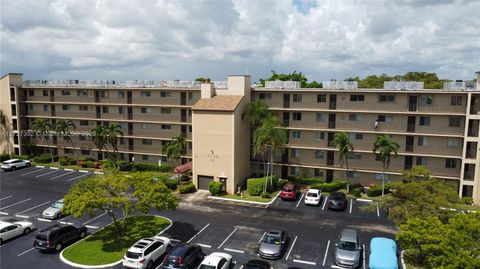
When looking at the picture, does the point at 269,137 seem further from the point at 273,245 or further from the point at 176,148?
the point at 273,245

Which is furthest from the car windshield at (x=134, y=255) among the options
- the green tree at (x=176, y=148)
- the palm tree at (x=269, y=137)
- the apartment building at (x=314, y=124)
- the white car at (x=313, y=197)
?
the green tree at (x=176, y=148)

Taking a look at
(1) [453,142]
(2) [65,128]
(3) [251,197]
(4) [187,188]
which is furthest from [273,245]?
(2) [65,128]

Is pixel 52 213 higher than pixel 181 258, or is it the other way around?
pixel 181 258

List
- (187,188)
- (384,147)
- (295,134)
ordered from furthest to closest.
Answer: (295,134)
(187,188)
(384,147)

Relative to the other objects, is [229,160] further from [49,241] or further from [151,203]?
[49,241]

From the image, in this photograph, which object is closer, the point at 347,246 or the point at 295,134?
the point at 347,246

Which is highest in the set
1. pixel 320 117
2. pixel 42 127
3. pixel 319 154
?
pixel 320 117

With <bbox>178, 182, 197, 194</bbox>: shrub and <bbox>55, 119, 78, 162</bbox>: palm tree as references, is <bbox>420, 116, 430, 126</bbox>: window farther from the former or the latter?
<bbox>55, 119, 78, 162</bbox>: palm tree

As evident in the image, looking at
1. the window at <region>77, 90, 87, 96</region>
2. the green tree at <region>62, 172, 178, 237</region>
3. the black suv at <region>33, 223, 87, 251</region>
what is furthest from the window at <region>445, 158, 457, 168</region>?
the window at <region>77, 90, 87, 96</region>
